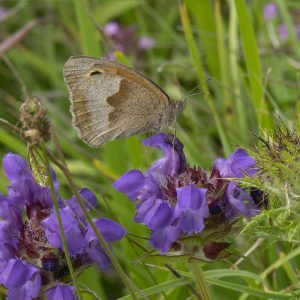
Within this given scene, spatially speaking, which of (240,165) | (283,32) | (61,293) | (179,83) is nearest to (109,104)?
(240,165)

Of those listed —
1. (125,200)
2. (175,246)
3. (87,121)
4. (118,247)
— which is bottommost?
(118,247)

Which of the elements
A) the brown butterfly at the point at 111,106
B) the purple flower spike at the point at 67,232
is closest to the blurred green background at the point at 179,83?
the brown butterfly at the point at 111,106

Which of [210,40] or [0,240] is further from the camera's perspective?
[210,40]

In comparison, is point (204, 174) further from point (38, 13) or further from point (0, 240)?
point (38, 13)

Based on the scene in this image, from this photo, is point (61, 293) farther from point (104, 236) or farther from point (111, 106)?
point (111, 106)

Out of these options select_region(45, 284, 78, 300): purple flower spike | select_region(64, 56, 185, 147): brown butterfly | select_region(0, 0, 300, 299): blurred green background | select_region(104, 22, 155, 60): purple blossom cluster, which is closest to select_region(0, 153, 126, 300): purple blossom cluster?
select_region(45, 284, 78, 300): purple flower spike

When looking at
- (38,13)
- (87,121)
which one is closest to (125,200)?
(87,121)

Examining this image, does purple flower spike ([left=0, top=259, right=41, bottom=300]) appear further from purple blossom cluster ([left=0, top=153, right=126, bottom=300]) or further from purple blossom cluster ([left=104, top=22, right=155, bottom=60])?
purple blossom cluster ([left=104, top=22, right=155, bottom=60])
